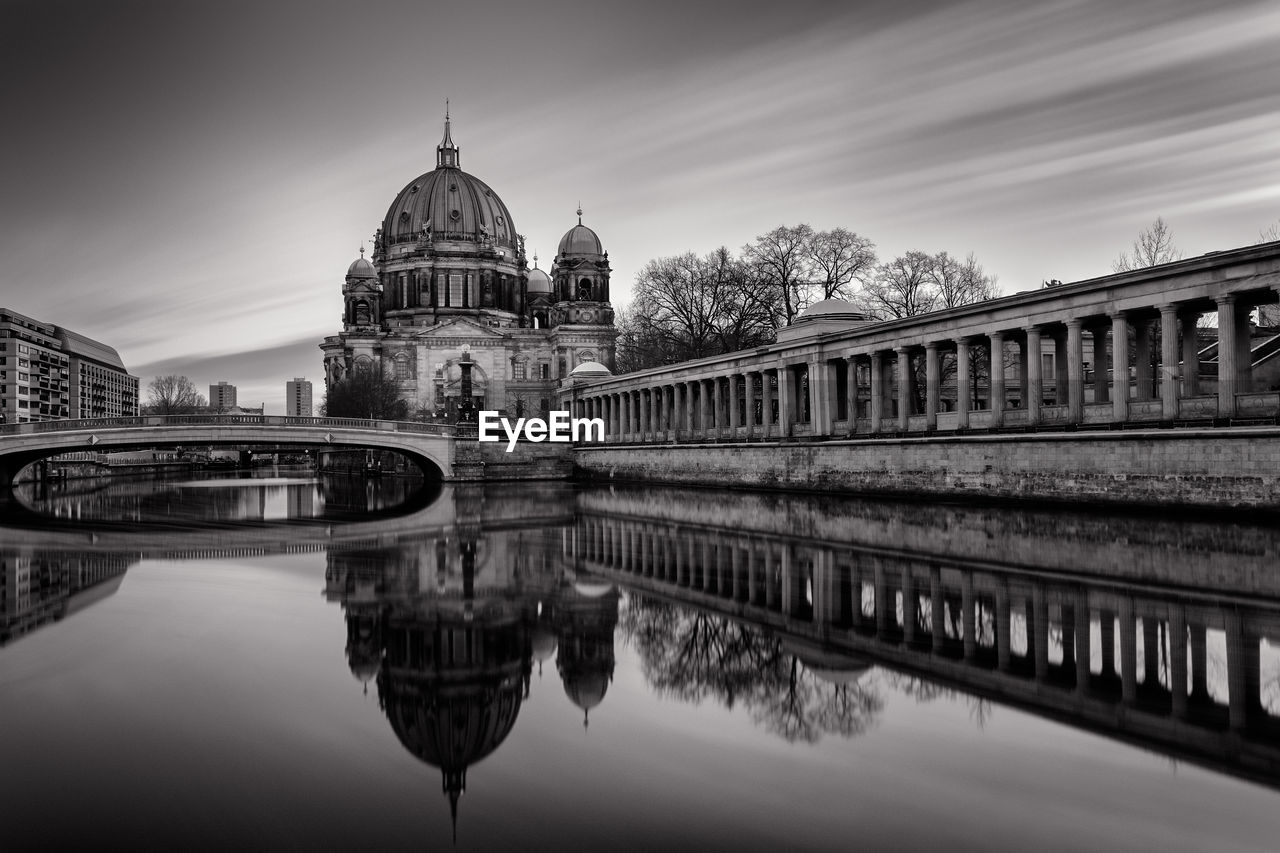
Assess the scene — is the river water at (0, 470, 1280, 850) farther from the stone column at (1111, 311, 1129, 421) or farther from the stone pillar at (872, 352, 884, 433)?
the stone pillar at (872, 352, 884, 433)

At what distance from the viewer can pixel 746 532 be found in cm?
2269

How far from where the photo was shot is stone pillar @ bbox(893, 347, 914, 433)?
115 feet

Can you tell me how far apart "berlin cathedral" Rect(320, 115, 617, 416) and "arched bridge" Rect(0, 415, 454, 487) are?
39902mm

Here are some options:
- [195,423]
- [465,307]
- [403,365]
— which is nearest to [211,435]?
[195,423]

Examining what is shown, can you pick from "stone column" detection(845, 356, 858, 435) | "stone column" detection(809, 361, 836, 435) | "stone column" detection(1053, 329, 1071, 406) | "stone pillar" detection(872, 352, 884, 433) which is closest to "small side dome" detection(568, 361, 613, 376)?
"stone column" detection(809, 361, 836, 435)

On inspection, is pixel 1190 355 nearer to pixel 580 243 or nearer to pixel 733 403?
pixel 733 403

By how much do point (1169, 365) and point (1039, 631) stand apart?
58.9 feet

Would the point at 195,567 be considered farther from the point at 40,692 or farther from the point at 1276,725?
the point at 1276,725

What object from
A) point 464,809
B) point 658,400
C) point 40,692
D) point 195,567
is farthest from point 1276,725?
point 658,400

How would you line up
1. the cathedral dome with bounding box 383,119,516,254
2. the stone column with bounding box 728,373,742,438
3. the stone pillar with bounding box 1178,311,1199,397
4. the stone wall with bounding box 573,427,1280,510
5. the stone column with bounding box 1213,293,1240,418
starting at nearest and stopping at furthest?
1. the stone wall with bounding box 573,427,1280,510
2. the stone column with bounding box 1213,293,1240,418
3. the stone pillar with bounding box 1178,311,1199,397
4. the stone column with bounding box 728,373,742,438
5. the cathedral dome with bounding box 383,119,516,254

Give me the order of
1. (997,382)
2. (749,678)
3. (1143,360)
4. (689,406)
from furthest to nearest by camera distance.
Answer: (689,406) → (1143,360) → (997,382) → (749,678)

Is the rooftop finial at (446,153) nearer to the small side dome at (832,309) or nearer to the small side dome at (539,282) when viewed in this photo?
the small side dome at (539,282)

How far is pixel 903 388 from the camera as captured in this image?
35.7 m

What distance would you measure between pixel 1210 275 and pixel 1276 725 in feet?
69.7
